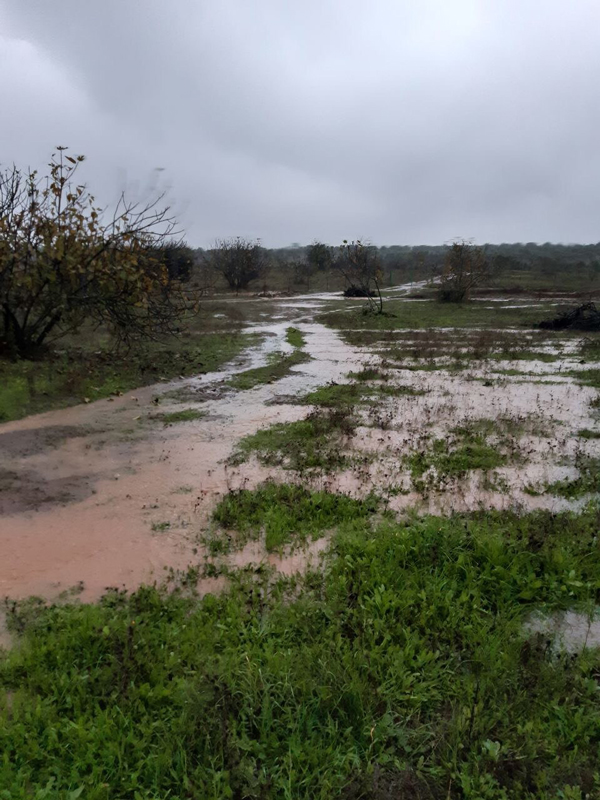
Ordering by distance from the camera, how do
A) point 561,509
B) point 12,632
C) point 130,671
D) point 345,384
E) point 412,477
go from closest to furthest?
point 130,671 < point 12,632 < point 561,509 < point 412,477 < point 345,384

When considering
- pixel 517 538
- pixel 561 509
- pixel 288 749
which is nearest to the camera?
pixel 288 749

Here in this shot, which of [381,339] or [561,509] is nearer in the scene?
[561,509]

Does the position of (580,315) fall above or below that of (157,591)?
above

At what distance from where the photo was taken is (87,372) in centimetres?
1295

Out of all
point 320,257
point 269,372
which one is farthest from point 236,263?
point 269,372

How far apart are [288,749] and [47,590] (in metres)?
2.82

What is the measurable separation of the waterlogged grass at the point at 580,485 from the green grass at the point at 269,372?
26.1ft

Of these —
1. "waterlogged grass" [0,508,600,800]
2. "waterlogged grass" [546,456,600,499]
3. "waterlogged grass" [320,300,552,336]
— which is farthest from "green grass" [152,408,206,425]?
"waterlogged grass" [320,300,552,336]

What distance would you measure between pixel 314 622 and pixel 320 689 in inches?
31.6

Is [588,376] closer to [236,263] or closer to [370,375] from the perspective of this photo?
[370,375]

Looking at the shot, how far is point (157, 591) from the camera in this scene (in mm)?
4785

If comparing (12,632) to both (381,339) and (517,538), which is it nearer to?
(517,538)

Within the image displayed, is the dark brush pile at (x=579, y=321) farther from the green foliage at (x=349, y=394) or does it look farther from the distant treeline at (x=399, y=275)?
the distant treeline at (x=399, y=275)

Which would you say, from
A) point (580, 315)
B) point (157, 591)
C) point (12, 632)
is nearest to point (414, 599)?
point (157, 591)
